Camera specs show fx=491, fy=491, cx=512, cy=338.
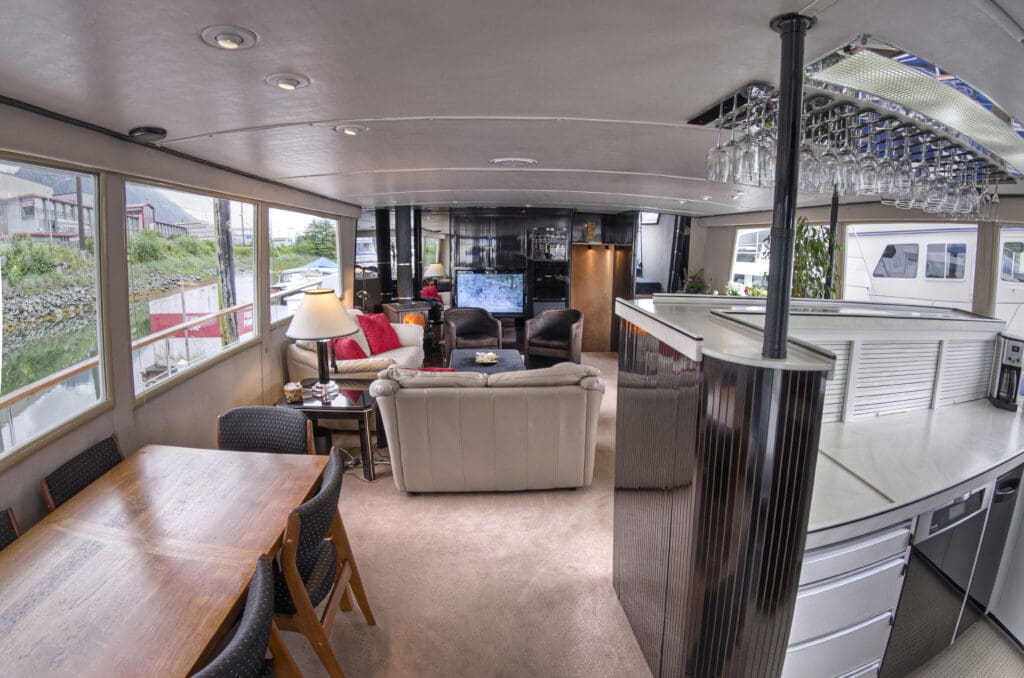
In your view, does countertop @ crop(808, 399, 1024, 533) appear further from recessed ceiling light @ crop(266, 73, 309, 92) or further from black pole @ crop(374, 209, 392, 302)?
black pole @ crop(374, 209, 392, 302)

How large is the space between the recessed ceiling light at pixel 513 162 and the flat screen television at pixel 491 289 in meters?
4.09

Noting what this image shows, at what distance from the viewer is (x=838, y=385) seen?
2180mm

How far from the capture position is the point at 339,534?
2158 mm

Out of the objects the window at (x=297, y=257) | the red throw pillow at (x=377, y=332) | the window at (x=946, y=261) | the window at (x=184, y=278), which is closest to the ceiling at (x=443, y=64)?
the window at (x=184, y=278)

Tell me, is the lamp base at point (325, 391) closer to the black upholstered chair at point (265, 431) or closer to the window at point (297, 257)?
the black upholstered chair at point (265, 431)

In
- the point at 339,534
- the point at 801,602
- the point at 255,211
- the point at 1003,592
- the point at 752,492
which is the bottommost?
the point at 1003,592

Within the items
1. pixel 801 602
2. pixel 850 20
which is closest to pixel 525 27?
pixel 850 20

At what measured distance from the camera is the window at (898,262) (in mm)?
5324

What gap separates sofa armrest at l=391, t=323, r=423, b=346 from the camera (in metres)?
6.20

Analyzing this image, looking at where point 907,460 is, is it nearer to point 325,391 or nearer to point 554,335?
point 325,391

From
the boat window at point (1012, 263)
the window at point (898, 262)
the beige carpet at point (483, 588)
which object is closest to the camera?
the beige carpet at point (483, 588)

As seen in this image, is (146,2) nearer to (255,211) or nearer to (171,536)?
(171,536)

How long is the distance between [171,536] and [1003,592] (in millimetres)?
3585

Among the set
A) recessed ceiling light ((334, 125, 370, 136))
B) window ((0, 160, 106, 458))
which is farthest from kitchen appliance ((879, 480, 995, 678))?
window ((0, 160, 106, 458))
